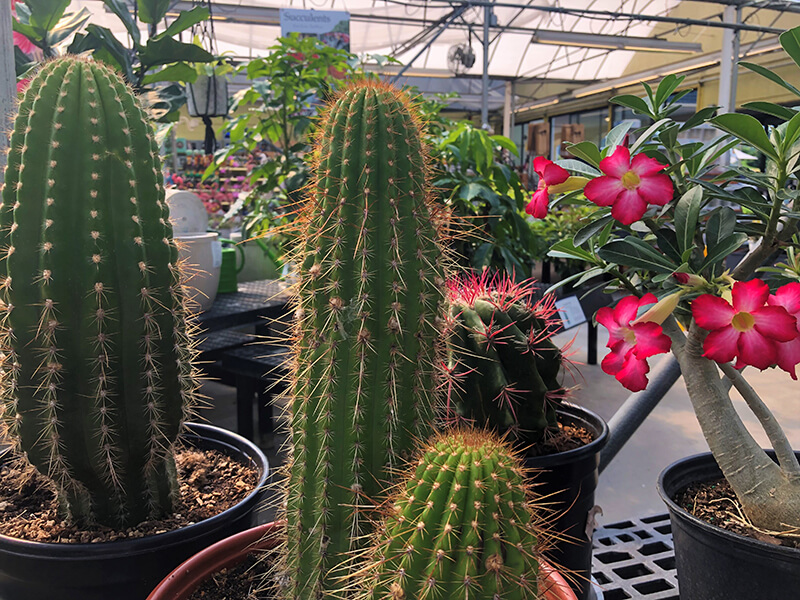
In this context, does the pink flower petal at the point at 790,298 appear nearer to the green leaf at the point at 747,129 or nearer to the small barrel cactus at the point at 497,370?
the green leaf at the point at 747,129

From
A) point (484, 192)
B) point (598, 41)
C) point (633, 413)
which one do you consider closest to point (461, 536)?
point (633, 413)

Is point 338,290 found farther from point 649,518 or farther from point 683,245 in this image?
point 649,518

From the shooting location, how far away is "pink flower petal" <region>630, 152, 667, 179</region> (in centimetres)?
69

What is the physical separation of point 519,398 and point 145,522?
56 cm

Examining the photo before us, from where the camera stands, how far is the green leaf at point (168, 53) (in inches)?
53.5

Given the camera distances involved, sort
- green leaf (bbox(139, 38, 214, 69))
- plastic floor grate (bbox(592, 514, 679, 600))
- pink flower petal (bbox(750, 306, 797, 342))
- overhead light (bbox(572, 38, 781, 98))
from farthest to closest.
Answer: overhead light (bbox(572, 38, 781, 98))
green leaf (bbox(139, 38, 214, 69))
plastic floor grate (bbox(592, 514, 679, 600))
pink flower petal (bbox(750, 306, 797, 342))

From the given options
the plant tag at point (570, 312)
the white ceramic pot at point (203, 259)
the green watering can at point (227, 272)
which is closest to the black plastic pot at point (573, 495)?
the plant tag at point (570, 312)

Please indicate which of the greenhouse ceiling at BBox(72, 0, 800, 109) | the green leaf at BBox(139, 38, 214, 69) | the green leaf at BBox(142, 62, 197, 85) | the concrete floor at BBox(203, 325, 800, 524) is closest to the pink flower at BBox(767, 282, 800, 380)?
the concrete floor at BBox(203, 325, 800, 524)

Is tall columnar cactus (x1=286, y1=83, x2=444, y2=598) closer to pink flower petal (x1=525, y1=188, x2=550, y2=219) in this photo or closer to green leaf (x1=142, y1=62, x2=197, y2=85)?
pink flower petal (x1=525, y1=188, x2=550, y2=219)

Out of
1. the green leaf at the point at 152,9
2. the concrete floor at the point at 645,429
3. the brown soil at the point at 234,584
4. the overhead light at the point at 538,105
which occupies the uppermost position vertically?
the overhead light at the point at 538,105

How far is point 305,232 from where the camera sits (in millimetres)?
649

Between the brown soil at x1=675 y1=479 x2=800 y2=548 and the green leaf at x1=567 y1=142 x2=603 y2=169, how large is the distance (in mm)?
471

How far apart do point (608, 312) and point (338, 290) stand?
1.06ft

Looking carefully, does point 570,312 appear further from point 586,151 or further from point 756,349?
point 756,349
